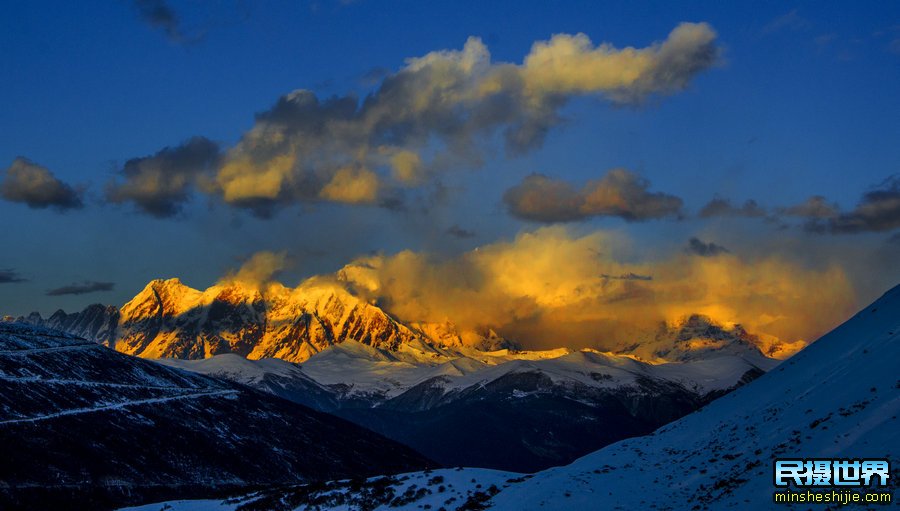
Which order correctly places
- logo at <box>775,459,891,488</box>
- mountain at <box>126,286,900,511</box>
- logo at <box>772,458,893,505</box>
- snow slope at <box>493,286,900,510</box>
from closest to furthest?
1. logo at <box>772,458,893,505</box>
2. logo at <box>775,459,891,488</box>
3. snow slope at <box>493,286,900,510</box>
4. mountain at <box>126,286,900,511</box>

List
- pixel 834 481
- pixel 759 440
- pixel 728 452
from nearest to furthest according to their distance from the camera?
1. pixel 834 481
2. pixel 759 440
3. pixel 728 452

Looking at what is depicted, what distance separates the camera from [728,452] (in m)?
72.3

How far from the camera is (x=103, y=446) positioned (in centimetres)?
19212

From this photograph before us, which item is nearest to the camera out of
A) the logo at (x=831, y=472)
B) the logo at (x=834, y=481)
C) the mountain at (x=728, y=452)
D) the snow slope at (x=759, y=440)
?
the logo at (x=834, y=481)

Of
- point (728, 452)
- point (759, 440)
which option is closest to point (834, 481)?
point (759, 440)

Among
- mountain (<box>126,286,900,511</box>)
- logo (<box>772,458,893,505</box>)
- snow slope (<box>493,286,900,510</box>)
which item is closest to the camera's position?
logo (<box>772,458,893,505</box>)

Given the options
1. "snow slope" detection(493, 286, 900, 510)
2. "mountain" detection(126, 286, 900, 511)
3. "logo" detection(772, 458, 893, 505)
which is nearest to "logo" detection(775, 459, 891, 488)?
"logo" detection(772, 458, 893, 505)

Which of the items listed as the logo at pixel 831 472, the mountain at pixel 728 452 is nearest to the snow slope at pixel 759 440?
the mountain at pixel 728 452

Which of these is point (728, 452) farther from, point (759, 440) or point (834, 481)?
point (834, 481)

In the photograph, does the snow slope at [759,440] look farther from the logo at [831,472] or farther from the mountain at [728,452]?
the logo at [831,472]

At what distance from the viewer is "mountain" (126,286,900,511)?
61062mm

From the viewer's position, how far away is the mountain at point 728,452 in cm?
6106

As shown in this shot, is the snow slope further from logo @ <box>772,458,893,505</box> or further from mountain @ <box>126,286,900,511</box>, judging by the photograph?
logo @ <box>772,458,893,505</box>

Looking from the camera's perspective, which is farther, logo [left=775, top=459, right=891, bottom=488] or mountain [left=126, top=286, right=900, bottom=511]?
mountain [left=126, top=286, right=900, bottom=511]
